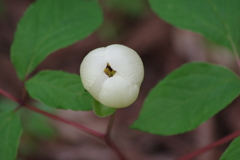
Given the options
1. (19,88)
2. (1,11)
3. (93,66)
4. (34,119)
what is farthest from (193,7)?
(1,11)

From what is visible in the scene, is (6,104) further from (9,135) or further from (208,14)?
(208,14)

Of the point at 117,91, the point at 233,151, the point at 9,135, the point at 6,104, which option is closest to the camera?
the point at 117,91

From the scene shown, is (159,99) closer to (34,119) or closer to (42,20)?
(42,20)

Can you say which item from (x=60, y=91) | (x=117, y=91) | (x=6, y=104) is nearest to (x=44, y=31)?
(x=60, y=91)

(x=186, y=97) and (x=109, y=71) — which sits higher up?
(x=109, y=71)

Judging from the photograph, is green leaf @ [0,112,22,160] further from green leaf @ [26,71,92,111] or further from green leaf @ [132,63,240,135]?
green leaf @ [132,63,240,135]

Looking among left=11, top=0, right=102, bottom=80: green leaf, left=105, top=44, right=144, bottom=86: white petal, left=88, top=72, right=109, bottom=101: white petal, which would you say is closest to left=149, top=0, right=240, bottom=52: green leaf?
left=11, top=0, right=102, bottom=80: green leaf
